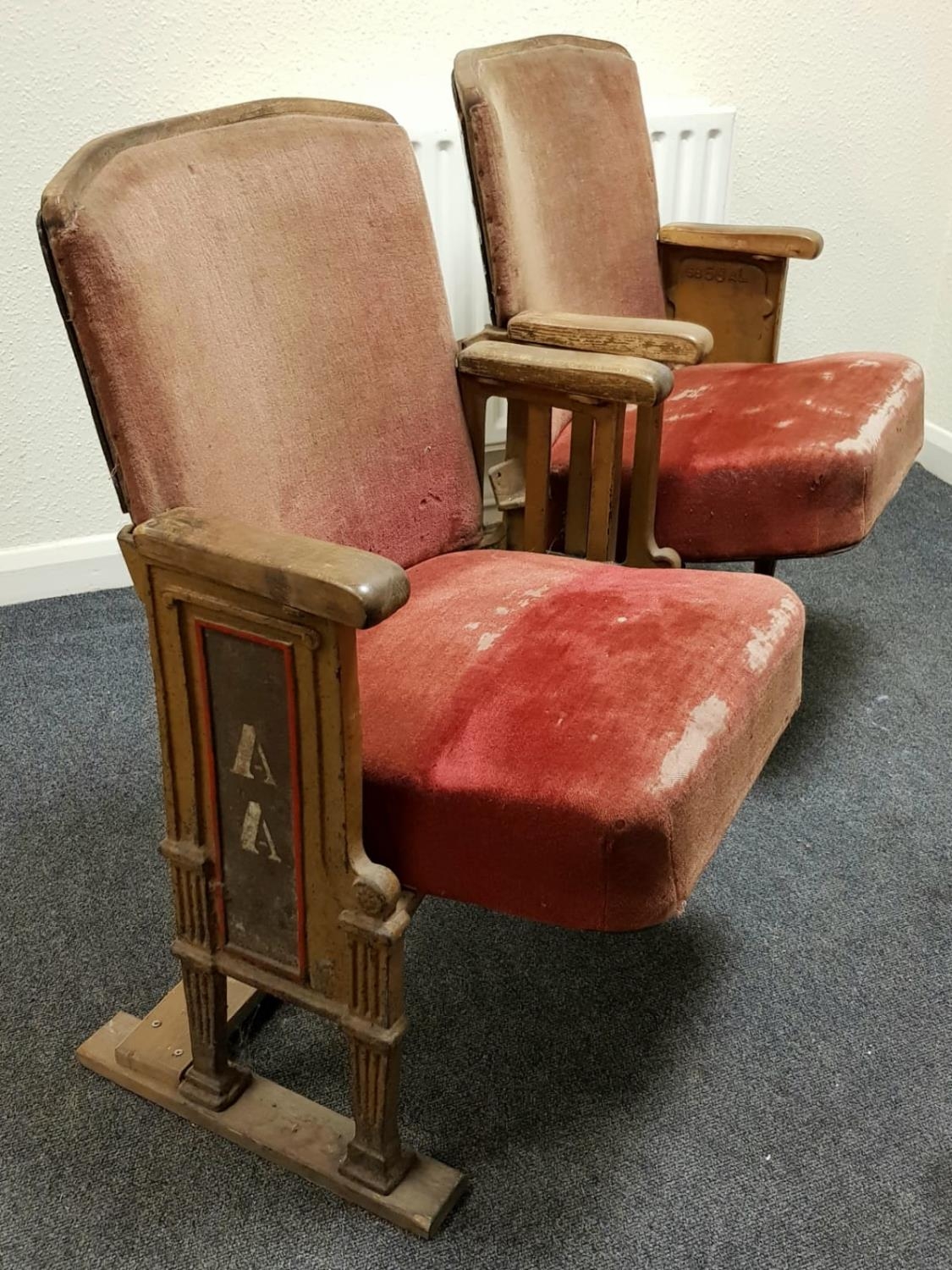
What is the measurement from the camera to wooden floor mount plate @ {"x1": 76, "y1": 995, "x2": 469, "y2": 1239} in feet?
3.75

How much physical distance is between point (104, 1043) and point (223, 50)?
5.14ft

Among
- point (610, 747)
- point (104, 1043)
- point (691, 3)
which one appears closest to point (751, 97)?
point (691, 3)

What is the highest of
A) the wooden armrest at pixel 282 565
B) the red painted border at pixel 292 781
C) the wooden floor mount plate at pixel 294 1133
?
the wooden armrest at pixel 282 565

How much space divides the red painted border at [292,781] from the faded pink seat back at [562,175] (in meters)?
0.83

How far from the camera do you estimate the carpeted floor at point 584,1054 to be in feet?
3.75

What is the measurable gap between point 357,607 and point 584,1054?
70cm

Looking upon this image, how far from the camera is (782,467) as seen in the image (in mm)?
1615

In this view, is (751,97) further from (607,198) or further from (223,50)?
(223,50)

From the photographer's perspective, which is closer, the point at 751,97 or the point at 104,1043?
the point at 104,1043

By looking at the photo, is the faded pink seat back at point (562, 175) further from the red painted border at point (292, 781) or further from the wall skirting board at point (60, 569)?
the wall skirting board at point (60, 569)

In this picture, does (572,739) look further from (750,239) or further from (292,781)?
(750,239)

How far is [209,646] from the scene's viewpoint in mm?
1016

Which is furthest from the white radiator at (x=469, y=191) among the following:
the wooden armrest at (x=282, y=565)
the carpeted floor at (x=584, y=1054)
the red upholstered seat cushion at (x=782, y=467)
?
the wooden armrest at (x=282, y=565)

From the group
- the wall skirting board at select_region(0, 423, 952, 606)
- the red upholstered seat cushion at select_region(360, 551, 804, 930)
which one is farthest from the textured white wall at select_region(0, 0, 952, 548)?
the red upholstered seat cushion at select_region(360, 551, 804, 930)
